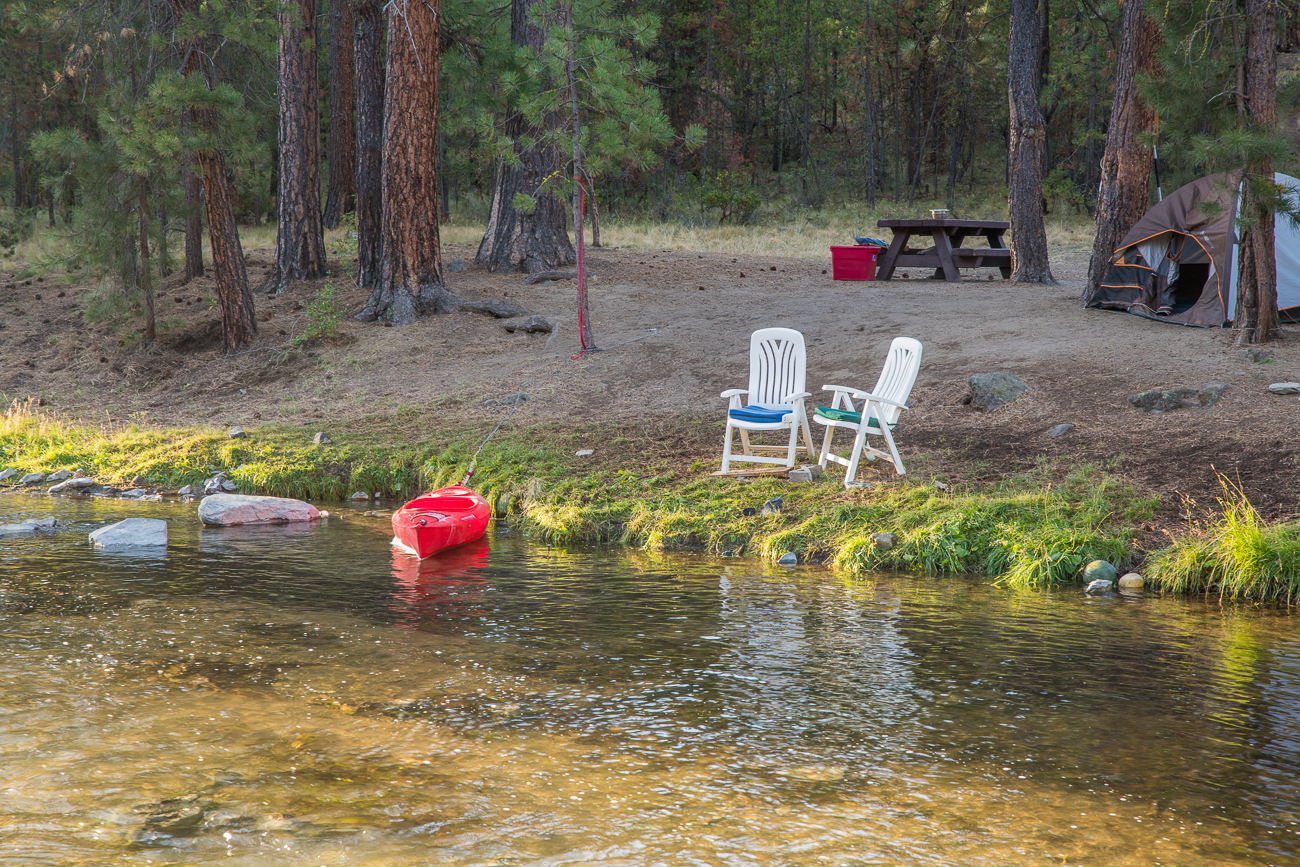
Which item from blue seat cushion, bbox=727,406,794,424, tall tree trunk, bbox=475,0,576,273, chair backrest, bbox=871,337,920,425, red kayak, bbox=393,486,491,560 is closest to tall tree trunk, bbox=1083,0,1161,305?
chair backrest, bbox=871,337,920,425

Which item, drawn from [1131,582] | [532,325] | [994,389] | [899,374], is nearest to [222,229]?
[532,325]

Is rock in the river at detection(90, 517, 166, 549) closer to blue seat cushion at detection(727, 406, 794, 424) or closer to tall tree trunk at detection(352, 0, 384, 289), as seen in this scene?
blue seat cushion at detection(727, 406, 794, 424)

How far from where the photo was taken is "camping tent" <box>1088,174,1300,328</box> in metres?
10.6

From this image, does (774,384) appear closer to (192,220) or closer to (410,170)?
(410,170)

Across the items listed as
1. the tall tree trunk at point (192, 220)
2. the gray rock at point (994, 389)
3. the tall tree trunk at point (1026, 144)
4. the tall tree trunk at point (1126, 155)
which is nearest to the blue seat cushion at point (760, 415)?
the gray rock at point (994, 389)

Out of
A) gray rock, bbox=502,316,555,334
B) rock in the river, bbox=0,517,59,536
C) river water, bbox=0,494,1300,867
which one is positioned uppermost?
gray rock, bbox=502,316,555,334

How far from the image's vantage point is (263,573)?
23.2 ft

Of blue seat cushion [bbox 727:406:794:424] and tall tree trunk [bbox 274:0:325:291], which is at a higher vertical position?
tall tree trunk [bbox 274:0:325:291]

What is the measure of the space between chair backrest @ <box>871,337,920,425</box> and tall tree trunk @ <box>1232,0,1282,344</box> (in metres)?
3.54

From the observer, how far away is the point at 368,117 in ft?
49.9

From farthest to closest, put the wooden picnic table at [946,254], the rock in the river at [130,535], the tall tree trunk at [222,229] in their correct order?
the wooden picnic table at [946,254], the tall tree trunk at [222,229], the rock in the river at [130,535]

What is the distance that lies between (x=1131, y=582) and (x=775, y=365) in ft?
11.5

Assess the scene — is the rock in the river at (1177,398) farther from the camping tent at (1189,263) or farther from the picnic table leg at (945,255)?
the picnic table leg at (945,255)

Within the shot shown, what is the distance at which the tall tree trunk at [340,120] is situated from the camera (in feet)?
71.1
